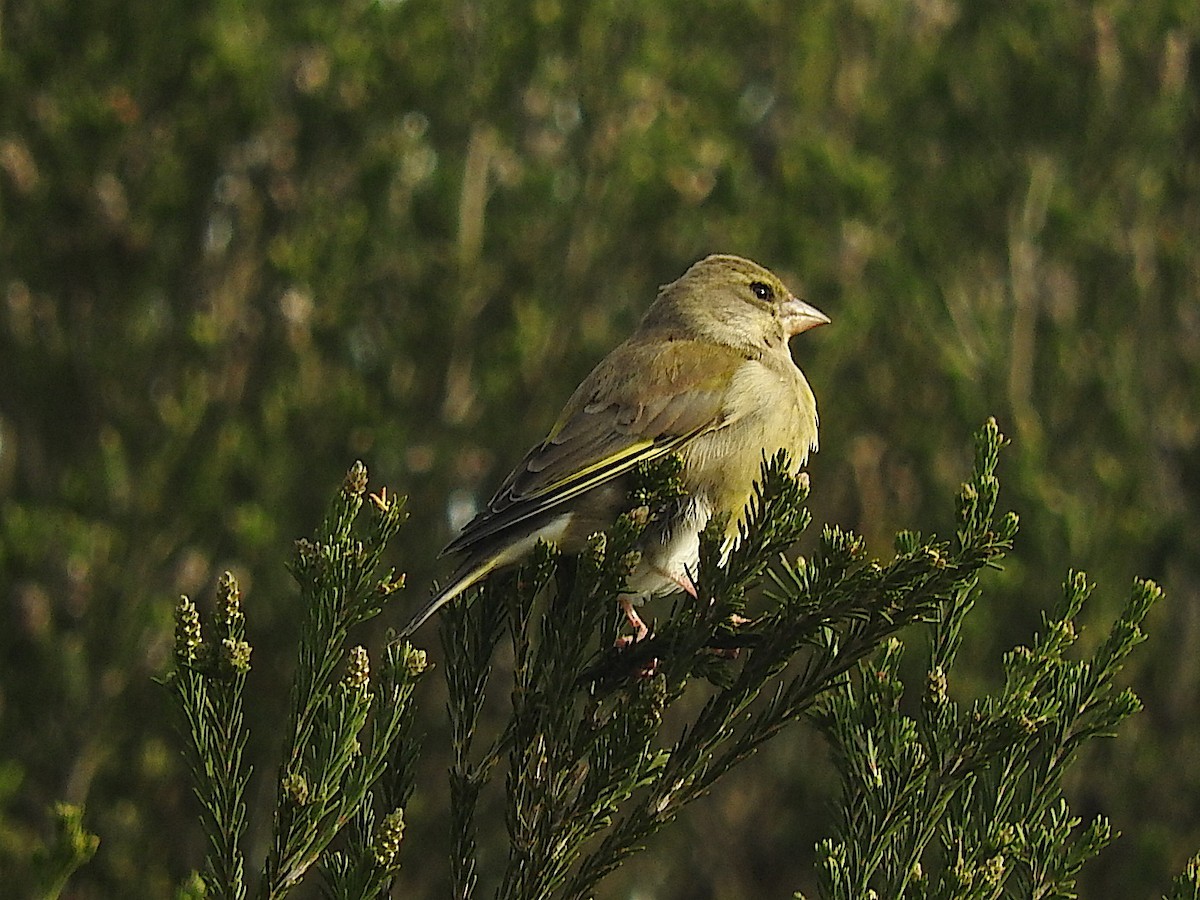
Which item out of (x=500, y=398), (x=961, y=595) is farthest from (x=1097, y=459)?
(x=961, y=595)

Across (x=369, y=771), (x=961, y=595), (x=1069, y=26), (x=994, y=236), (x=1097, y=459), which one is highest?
(x=369, y=771)

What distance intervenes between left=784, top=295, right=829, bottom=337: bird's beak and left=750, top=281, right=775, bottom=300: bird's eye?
6cm

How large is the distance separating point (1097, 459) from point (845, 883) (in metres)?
5.04

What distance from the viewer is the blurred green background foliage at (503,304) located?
21.1ft

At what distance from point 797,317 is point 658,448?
4.70 ft

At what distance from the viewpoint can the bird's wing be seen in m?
3.80

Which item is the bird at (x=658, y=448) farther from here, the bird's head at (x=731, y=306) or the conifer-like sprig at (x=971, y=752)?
the conifer-like sprig at (x=971, y=752)


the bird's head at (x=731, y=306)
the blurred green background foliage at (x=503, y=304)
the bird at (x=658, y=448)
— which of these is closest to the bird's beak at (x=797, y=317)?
the bird's head at (x=731, y=306)

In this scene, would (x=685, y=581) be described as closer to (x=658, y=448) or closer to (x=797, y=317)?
(x=658, y=448)

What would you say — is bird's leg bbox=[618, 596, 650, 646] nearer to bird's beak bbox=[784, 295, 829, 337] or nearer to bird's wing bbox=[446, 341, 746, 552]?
bird's wing bbox=[446, 341, 746, 552]

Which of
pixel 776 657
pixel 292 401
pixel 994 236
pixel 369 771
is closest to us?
pixel 369 771

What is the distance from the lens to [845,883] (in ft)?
8.50

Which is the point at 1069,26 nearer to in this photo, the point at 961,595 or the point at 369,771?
the point at 961,595

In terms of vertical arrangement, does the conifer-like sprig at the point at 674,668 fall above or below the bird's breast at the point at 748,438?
above
